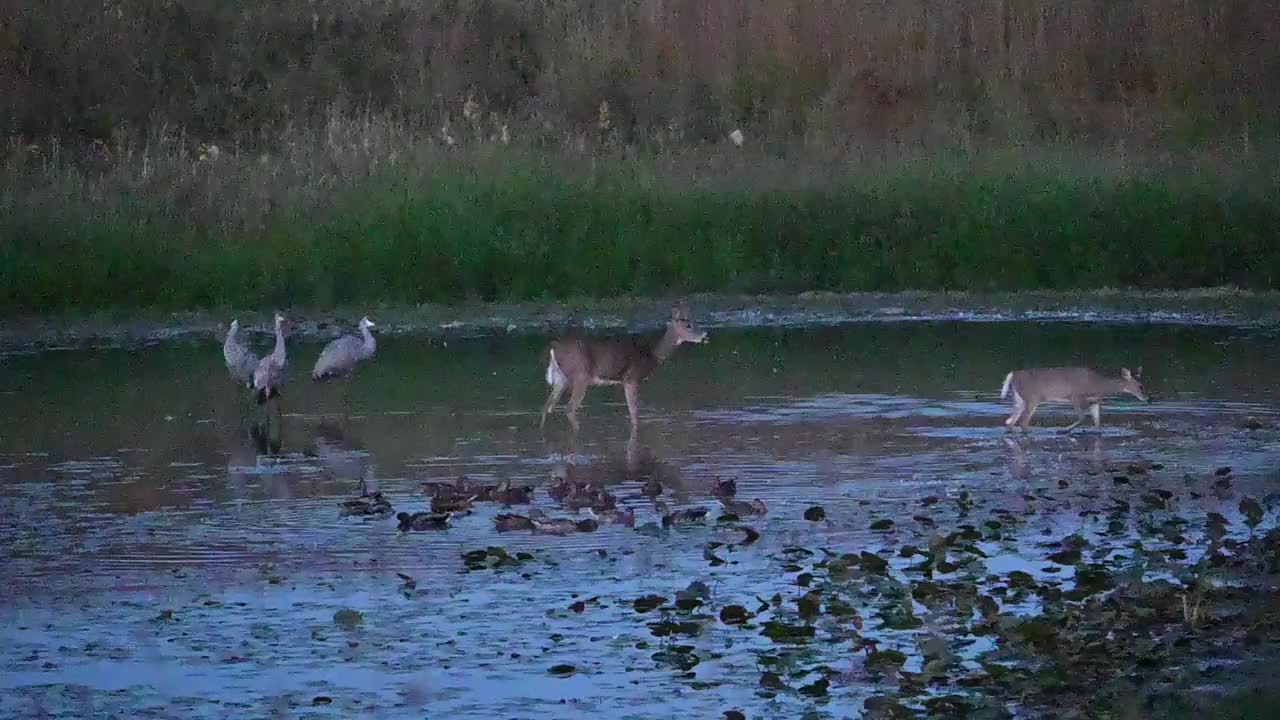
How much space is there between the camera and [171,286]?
82.1ft

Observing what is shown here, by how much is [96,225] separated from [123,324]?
94.5 inches

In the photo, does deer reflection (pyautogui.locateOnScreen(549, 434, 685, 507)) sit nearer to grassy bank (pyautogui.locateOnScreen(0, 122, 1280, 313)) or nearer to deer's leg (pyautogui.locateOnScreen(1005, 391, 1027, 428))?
deer's leg (pyautogui.locateOnScreen(1005, 391, 1027, 428))

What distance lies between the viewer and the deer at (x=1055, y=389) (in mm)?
16328

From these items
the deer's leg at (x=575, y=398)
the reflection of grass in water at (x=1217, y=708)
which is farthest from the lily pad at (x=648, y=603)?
the deer's leg at (x=575, y=398)

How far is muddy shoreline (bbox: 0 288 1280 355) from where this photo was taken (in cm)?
2359

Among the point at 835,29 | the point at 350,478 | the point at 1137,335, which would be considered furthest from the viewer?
the point at 835,29

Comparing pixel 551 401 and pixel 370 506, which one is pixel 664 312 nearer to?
pixel 551 401

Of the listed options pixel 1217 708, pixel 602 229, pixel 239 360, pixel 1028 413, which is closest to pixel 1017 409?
pixel 1028 413

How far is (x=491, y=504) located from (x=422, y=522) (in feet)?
2.72

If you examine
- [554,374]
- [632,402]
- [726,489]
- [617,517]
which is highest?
[554,374]

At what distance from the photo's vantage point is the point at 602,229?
26672 mm

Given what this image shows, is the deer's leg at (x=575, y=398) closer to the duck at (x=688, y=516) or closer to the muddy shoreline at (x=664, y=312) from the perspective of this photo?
the duck at (x=688, y=516)

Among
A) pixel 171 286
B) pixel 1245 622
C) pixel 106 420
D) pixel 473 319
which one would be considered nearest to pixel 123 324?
pixel 171 286

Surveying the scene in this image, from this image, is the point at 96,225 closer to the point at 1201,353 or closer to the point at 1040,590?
the point at 1201,353
